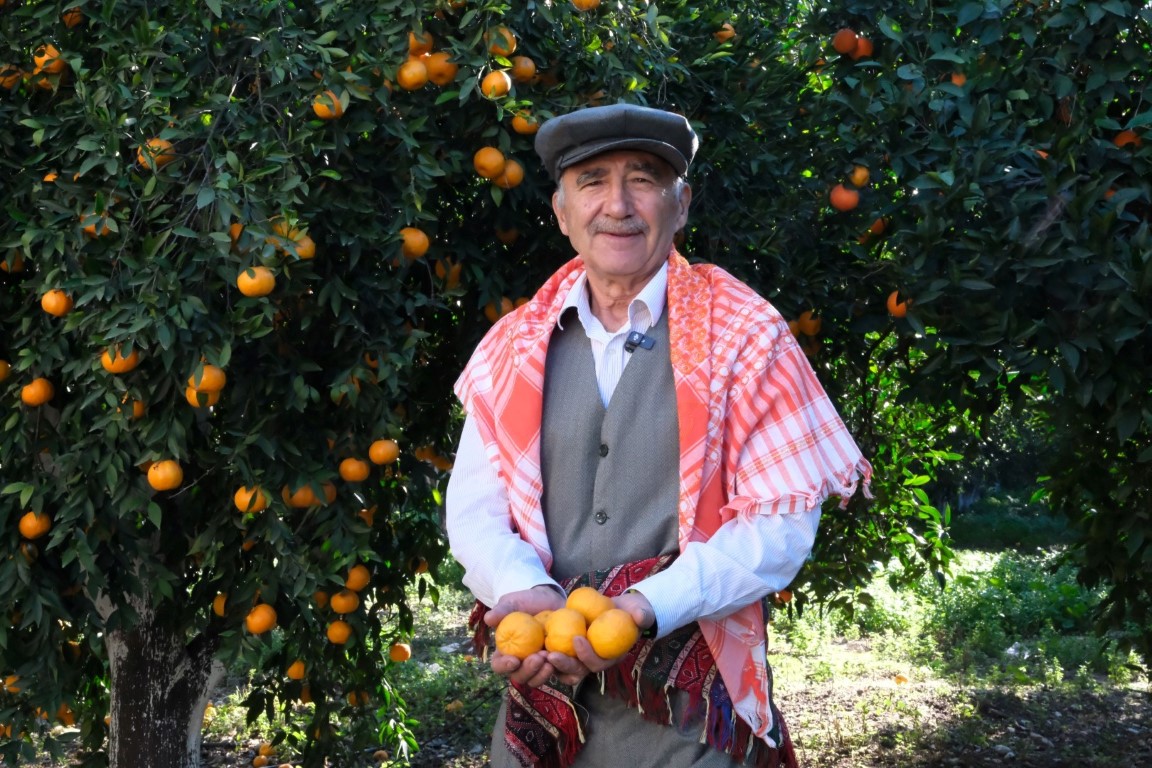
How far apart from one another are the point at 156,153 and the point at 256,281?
1.23ft

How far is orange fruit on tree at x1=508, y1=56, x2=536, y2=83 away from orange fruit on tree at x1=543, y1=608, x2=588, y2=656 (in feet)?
4.77

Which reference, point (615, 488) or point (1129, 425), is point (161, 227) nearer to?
point (615, 488)

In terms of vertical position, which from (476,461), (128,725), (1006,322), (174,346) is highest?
(1006,322)

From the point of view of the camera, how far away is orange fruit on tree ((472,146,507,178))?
2682mm

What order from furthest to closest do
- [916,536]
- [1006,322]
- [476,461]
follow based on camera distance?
[916,536], [1006,322], [476,461]

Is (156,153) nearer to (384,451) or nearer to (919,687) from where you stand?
(384,451)

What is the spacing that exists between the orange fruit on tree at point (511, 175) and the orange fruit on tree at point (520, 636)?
4.32 feet

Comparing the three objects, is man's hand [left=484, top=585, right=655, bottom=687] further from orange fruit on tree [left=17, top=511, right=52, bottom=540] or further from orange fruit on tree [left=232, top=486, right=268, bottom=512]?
orange fruit on tree [left=17, top=511, right=52, bottom=540]

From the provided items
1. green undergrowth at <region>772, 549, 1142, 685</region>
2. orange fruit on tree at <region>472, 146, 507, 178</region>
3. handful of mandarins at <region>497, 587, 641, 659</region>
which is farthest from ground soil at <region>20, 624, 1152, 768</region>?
handful of mandarins at <region>497, 587, 641, 659</region>

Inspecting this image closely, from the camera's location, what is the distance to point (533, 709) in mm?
1846

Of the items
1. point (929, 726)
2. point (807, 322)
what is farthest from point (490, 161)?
point (929, 726)

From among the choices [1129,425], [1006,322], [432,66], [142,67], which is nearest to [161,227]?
[142,67]

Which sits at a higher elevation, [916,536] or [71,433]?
[71,433]

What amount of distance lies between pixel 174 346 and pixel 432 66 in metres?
0.82
